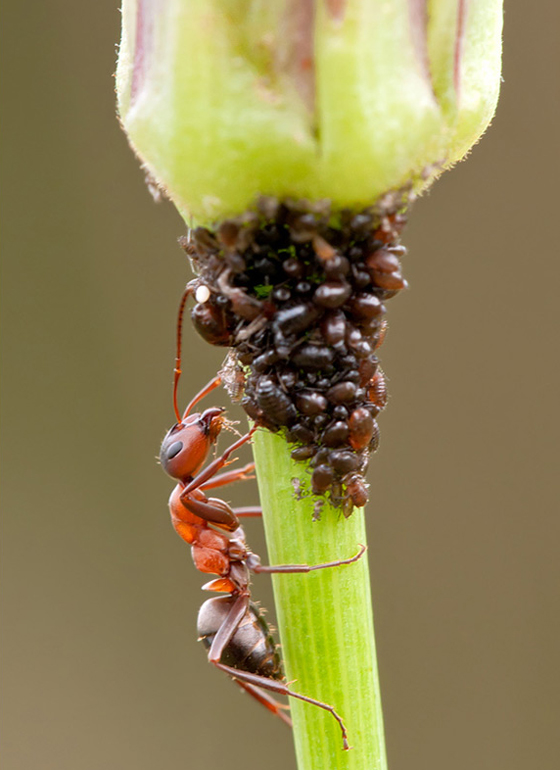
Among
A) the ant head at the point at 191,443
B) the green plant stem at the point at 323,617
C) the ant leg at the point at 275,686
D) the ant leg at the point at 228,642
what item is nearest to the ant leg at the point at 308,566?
the green plant stem at the point at 323,617

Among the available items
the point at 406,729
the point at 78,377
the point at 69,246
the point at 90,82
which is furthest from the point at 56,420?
the point at 406,729

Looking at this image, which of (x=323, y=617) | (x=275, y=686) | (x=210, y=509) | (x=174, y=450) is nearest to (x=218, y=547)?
(x=210, y=509)

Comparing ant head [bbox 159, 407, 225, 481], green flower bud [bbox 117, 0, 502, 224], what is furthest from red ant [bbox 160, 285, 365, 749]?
green flower bud [bbox 117, 0, 502, 224]

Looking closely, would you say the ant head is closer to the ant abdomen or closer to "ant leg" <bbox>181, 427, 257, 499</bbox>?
"ant leg" <bbox>181, 427, 257, 499</bbox>

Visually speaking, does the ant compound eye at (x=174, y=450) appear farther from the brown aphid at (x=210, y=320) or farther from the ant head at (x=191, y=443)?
the brown aphid at (x=210, y=320)

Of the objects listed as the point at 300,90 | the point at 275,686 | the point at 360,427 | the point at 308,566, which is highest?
the point at 300,90

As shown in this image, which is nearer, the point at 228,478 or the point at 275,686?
the point at 275,686

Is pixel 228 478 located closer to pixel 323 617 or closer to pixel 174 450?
pixel 174 450
